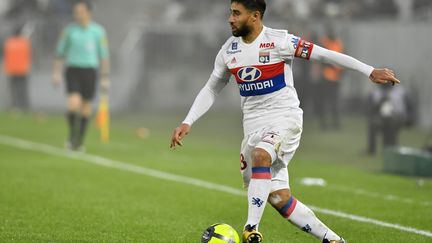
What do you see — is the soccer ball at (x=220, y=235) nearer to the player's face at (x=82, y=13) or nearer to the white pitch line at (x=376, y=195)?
the white pitch line at (x=376, y=195)

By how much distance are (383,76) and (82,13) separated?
11253 mm

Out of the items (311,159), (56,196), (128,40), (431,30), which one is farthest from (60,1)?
(56,196)

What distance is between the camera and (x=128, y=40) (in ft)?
107

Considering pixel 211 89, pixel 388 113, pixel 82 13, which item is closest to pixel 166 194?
pixel 211 89

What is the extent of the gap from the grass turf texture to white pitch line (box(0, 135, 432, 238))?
21 centimetres

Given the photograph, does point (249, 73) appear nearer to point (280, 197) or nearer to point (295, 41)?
point (295, 41)

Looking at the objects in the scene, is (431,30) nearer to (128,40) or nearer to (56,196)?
(128,40)

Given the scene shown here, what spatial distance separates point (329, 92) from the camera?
26.4 metres

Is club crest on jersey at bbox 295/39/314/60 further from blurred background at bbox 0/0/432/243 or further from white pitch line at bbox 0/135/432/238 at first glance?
white pitch line at bbox 0/135/432/238

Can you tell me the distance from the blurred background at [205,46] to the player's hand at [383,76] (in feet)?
54.3

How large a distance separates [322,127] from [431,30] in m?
3.57

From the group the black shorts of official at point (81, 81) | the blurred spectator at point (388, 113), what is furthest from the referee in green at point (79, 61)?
the blurred spectator at point (388, 113)

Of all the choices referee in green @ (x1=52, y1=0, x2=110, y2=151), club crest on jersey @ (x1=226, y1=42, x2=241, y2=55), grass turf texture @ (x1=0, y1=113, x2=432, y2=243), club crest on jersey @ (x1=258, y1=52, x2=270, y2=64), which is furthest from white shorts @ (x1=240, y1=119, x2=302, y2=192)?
referee in green @ (x1=52, y1=0, x2=110, y2=151)

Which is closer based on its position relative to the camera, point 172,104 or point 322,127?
point 322,127
